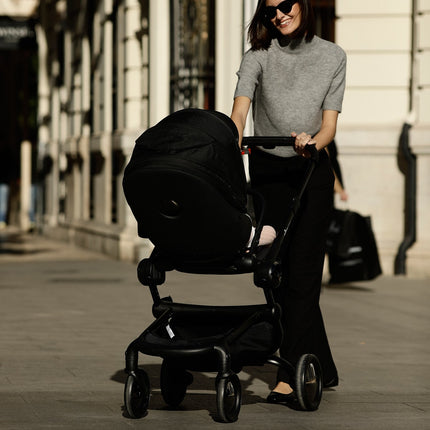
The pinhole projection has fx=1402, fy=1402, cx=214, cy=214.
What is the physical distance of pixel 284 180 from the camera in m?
6.26

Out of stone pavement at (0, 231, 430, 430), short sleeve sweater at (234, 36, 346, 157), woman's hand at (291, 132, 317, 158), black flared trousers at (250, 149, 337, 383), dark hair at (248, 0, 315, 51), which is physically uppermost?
dark hair at (248, 0, 315, 51)

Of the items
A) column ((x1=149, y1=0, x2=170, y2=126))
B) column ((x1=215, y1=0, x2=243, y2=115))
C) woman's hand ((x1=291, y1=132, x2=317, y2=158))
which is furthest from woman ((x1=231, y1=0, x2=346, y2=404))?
column ((x1=149, y1=0, x2=170, y2=126))

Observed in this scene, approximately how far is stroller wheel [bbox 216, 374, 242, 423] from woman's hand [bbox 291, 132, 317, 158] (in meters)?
0.98

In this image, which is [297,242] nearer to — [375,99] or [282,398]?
[282,398]

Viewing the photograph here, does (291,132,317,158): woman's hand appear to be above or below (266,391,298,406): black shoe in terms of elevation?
above

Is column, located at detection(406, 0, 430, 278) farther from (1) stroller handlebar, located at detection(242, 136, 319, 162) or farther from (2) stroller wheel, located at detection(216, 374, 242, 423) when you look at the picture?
(2) stroller wheel, located at detection(216, 374, 242, 423)

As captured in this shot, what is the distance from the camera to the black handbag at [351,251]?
12.1m

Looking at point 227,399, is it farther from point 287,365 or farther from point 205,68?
point 205,68

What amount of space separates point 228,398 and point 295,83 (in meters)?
1.46

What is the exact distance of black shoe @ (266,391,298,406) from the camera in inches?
240

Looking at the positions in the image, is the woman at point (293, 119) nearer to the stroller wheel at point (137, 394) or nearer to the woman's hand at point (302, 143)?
the woman's hand at point (302, 143)

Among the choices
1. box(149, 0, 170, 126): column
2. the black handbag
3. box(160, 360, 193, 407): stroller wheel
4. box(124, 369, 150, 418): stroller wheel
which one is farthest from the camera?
box(149, 0, 170, 126): column

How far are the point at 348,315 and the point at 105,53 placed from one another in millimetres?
10733

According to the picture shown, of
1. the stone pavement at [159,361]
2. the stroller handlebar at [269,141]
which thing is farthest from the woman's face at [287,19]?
the stone pavement at [159,361]
